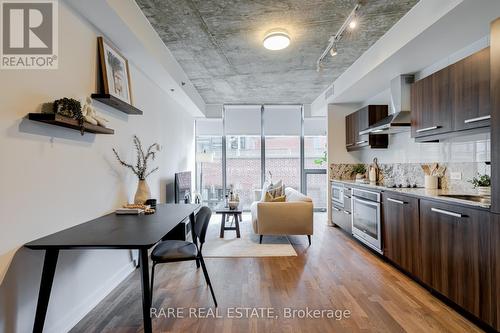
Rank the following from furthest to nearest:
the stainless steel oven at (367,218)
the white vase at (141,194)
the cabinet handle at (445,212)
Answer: the stainless steel oven at (367,218) < the white vase at (141,194) < the cabinet handle at (445,212)

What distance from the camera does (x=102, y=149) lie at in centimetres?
250

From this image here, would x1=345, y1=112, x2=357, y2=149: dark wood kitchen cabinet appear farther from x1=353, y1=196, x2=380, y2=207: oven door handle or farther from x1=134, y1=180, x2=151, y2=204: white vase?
x1=134, y1=180, x2=151, y2=204: white vase

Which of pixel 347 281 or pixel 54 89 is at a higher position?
pixel 54 89

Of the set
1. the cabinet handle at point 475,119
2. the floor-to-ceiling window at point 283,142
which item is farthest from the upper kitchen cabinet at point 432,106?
the floor-to-ceiling window at point 283,142

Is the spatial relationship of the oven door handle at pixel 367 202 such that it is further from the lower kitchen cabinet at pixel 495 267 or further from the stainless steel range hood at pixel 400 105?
the lower kitchen cabinet at pixel 495 267

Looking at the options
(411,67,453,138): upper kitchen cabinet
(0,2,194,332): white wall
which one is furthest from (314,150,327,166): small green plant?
(0,2,194,332): white wall

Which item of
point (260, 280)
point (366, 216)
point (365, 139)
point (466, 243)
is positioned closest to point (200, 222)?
point (260, 280)

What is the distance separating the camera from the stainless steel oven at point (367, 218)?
3.44 meters

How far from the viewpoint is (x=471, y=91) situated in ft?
7.27

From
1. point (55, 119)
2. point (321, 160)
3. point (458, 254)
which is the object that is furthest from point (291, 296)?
point (321, 160)

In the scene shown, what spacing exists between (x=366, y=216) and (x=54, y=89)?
3.87 meters

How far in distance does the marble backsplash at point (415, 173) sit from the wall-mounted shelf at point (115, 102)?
12.1ft

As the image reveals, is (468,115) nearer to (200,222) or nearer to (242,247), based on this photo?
(200,222)

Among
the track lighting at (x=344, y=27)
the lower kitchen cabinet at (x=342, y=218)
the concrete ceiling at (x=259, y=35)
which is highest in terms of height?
the concrete ceiling at (x=259, y=35)
